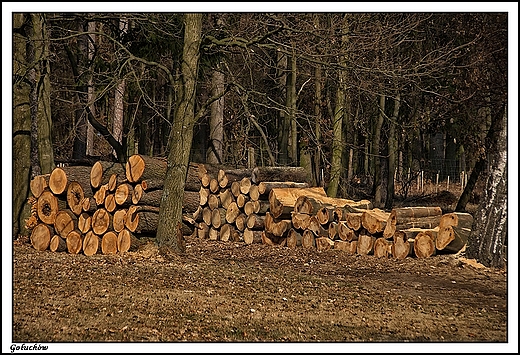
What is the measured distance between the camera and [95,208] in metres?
11.0

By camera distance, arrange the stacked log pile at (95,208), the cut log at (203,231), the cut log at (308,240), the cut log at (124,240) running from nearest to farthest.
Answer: the cut log at (124,240)
the stacked log pile at (95,208)
the cut log at (308,240)
the cut log at (203,231)

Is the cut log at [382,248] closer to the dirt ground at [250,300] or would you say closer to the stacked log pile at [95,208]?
the dirt ground at [250,300]

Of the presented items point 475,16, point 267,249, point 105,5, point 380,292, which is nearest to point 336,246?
point 267,249

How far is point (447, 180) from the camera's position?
81.5ft

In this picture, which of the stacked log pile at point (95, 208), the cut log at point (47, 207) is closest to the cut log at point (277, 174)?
the stacked log pile at point (95, 208)

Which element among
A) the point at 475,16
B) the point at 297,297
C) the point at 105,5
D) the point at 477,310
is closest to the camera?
the point at 477,310

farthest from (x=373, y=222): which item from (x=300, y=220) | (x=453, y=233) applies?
(x=300, y=220)

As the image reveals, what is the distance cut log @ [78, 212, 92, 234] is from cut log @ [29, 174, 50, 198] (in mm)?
814

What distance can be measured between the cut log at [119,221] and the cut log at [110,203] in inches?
4.6

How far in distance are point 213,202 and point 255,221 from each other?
1.20m

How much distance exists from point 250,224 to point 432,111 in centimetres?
859

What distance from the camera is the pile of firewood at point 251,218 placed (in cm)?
1069

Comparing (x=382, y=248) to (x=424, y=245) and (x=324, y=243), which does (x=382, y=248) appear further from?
(x=324, y=243)

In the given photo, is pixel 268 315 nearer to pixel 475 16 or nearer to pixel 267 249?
pixel 267 249
